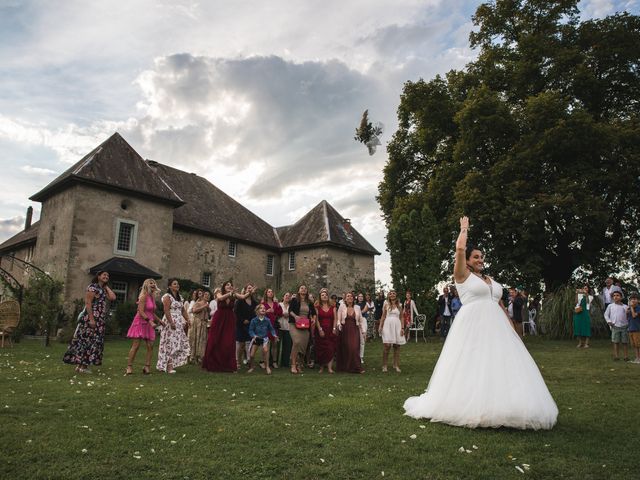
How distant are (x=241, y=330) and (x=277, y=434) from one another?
6.91 metres

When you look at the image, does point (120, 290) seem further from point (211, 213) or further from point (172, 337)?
point (172, 337)

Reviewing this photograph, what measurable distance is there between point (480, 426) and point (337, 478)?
2.25 meters

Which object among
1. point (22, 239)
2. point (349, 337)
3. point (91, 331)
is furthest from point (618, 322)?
point (22, 239)

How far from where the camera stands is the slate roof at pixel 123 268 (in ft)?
81.1

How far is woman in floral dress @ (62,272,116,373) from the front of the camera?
Result: 33.0 feet

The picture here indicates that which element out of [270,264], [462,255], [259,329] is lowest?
[259,329]

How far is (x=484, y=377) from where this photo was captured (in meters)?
5.40

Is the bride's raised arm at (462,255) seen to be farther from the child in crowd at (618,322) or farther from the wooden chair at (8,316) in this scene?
the wooden chair at (8,316)

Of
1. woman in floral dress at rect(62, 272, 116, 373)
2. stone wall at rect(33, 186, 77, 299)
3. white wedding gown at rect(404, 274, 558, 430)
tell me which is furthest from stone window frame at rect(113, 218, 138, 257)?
white wedding gown at rect(404, 274, 558, 430)

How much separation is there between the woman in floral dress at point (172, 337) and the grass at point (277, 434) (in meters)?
2.06

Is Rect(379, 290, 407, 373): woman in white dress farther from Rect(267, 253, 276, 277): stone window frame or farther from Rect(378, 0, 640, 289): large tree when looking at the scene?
Rect(267, 253, 276, 277): stone window frame

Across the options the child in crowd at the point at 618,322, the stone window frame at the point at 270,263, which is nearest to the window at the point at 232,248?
the stone window frame at the point at 270,263

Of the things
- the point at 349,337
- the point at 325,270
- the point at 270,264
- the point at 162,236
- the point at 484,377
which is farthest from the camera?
the point at 270,264

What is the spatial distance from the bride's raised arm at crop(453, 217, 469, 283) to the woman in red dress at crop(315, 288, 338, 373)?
6.30 metres
